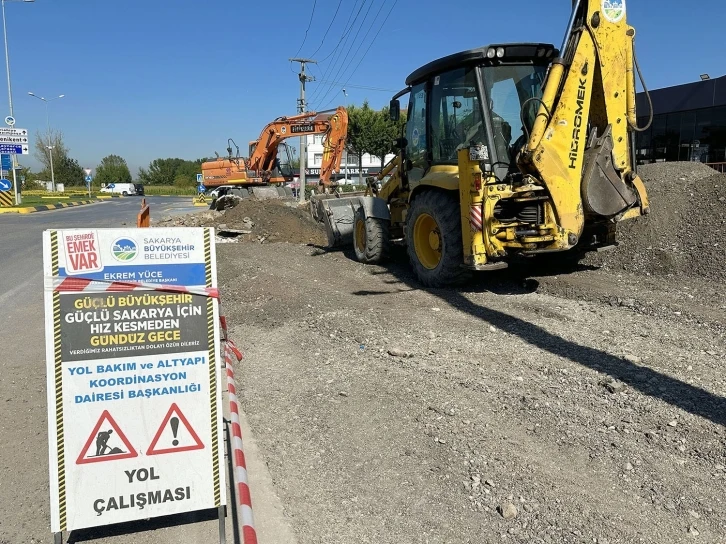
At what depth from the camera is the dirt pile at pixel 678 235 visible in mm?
8411

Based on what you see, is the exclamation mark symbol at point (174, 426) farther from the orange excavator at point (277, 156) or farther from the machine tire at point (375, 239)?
the orange excavator at point (277, 156)

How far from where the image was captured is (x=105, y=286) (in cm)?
285

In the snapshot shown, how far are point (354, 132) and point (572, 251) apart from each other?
42.5 metres

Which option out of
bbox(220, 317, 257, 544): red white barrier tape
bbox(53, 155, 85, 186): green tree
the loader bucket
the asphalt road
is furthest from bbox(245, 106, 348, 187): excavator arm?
bbox(53, 155, 85, 186): green tree

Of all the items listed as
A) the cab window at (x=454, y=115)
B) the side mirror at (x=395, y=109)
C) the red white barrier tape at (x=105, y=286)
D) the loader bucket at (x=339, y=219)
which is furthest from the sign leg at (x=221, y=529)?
the loader bucket at (x=339, y=219)

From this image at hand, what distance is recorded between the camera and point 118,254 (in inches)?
113

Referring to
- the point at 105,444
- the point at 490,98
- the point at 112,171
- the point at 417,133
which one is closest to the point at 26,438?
the point at 105,444

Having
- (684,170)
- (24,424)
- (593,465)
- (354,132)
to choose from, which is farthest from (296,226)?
(354,132)

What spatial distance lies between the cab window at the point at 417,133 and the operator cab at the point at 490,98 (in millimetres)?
439

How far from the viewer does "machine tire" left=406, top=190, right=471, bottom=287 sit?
317 inches

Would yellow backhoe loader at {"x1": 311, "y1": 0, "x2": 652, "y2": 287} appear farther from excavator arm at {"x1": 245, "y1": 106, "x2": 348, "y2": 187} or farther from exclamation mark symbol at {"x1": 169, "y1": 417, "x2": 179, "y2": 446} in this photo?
excavator arm at {"x1": 245, "y1": 106, "x2": 348, "y2": 187}

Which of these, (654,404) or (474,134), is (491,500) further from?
(474,134)

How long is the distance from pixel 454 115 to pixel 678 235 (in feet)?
12.7

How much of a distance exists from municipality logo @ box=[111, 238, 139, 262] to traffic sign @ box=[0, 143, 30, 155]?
3289 centimetres
